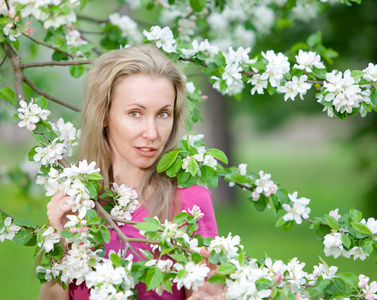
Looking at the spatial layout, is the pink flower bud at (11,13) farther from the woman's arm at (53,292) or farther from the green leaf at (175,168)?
the woman's arm at (53,292)

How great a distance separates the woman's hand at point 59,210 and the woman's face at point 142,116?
354 mm

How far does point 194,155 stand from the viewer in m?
2.28

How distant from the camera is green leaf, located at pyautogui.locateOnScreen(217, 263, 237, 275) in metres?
1.82

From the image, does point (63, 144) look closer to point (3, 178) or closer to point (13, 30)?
point (13, 30)

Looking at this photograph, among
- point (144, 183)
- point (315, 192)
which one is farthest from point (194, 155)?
point (315, 192)

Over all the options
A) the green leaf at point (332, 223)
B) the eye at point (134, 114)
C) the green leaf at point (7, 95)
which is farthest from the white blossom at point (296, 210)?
the green leaf at point (7, 95)

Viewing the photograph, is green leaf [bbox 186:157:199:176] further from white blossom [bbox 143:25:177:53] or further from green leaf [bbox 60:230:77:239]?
white blossom [bbox 143:25:177:53]

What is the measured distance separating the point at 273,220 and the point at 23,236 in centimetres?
930

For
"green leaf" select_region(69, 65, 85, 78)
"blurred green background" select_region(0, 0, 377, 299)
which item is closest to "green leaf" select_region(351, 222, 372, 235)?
"green leaf" select_region(69, 65, 85, 78)

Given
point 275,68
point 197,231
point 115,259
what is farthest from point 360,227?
point 115,259

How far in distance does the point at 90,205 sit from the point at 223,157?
547mm

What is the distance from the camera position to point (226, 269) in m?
1.83

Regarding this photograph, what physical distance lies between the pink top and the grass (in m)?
0.36

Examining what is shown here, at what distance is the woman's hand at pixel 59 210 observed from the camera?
85.2 inches
